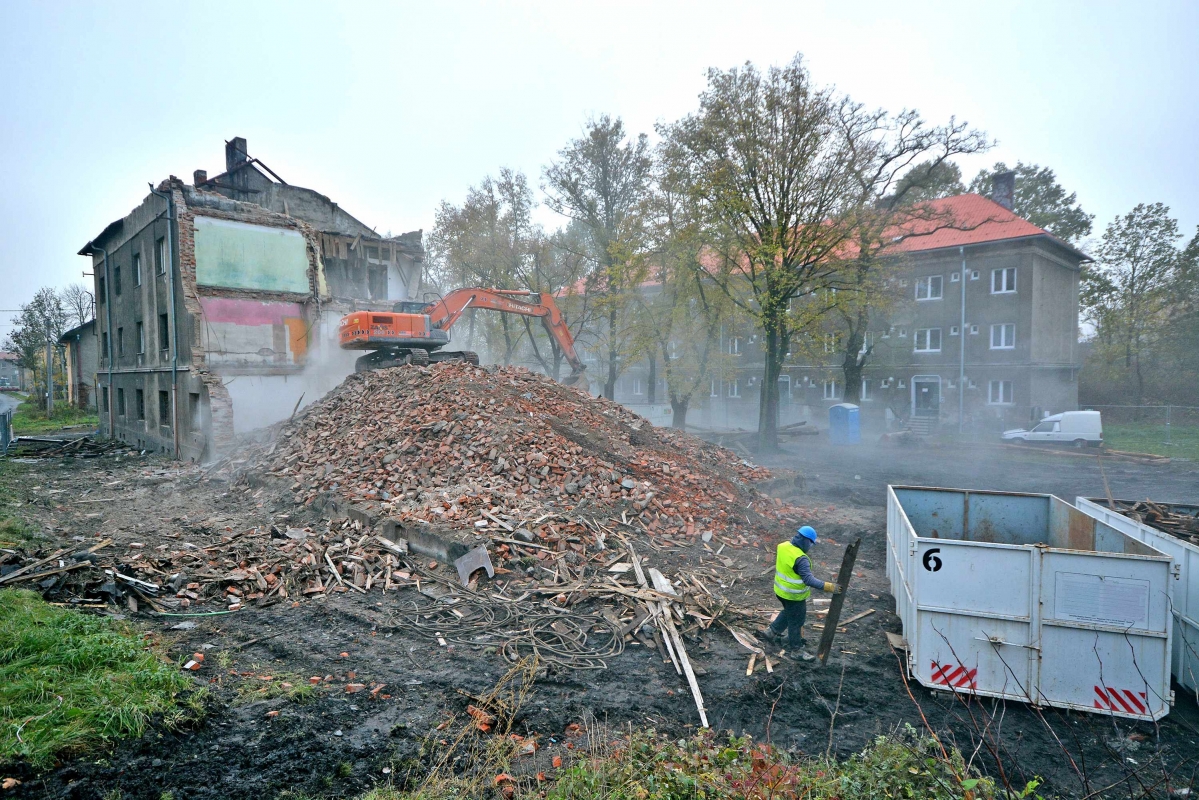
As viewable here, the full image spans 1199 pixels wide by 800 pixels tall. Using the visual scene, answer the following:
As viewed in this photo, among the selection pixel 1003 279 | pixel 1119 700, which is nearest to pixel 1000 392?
pixel 1003 279

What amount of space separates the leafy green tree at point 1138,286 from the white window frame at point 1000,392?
25.3ft

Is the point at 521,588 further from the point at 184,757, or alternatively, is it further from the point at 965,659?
the point at 965,659

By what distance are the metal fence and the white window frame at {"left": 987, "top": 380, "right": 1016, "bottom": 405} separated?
4.06 metres

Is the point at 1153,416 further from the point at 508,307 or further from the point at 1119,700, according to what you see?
the point at 1119,700

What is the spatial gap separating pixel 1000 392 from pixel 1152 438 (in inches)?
236

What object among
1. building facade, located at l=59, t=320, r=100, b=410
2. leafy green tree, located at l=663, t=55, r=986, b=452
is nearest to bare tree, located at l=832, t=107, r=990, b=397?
leafy green tree, located at l=663, t=55, r=986, b=452

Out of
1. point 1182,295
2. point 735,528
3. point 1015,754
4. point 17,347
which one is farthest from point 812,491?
point 17,347

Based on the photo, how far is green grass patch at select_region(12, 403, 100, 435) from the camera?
30908 mm

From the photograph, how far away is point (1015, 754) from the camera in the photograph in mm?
4691

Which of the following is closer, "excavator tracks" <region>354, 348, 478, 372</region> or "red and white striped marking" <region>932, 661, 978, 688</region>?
"red and white striped marking" <region>932, 661, 978, 688</region>

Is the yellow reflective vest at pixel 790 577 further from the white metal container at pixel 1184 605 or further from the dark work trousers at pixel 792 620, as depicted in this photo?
the white metal container at pixel 1184 605

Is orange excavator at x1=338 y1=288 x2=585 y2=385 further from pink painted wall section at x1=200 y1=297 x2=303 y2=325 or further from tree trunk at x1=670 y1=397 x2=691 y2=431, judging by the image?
tree trunk at x1=670 y1=397 x2=691 y2=431

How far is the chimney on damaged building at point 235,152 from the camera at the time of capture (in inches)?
1086

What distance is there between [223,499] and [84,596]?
6563 mm
